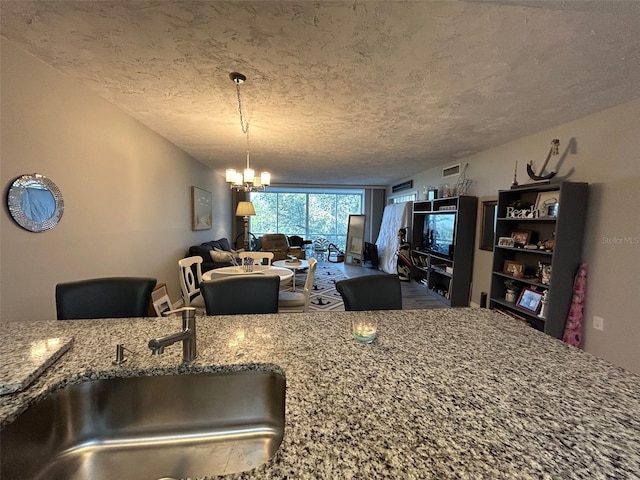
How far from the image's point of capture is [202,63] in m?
1.81

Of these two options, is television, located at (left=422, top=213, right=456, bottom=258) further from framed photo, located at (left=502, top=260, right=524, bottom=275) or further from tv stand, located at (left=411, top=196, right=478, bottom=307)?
framed photo, located at (left=502, top=260, right=524, bottom=275)

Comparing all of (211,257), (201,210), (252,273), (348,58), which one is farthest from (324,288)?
(348,58)

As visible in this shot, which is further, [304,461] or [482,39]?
[482,39]

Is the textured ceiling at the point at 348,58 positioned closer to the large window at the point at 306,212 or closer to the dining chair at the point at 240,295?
the dining chair at the point at 240,295

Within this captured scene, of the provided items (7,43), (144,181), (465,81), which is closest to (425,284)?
(465,81)

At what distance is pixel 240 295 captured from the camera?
1585 millimetres

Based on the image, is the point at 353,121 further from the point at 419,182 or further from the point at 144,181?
the point at 419,182

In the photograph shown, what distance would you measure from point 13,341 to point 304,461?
1.17 m

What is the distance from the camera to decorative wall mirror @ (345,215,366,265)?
7793 mm

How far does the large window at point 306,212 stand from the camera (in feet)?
28.9

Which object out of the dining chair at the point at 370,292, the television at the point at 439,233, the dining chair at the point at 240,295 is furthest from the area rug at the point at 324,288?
the television at the point at 439,233

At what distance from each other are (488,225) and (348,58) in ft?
10.5

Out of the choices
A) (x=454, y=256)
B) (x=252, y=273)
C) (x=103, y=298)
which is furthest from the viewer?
(x=454, y=256)

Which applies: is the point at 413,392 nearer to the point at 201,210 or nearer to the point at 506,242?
the point at 506,242
